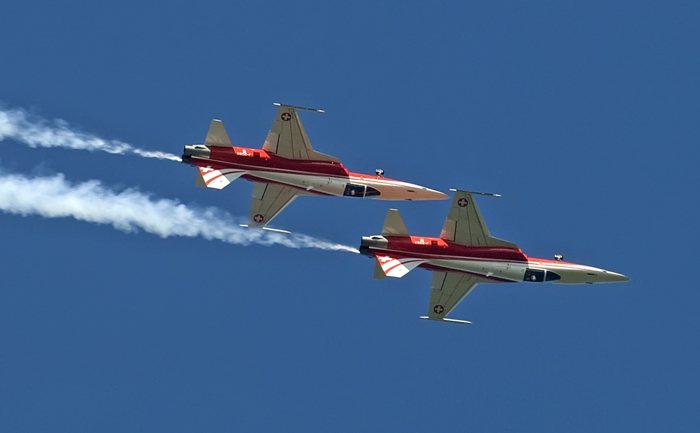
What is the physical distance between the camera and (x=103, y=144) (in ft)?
258

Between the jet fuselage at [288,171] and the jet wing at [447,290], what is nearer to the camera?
the jet fuselage at [288,171]

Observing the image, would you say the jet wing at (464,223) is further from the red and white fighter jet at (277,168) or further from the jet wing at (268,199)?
the jet wing at (268,199)

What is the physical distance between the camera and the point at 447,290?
7738 cm

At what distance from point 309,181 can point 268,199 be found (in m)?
2.42

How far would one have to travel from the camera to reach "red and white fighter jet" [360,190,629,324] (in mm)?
74750

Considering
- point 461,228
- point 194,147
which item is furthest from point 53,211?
point 461,228

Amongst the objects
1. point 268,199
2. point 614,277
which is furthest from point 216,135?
point 614,277

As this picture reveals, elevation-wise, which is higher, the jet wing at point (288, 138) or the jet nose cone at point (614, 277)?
the jet wing at point (288, 138)

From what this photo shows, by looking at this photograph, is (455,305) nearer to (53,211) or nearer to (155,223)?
(155,223)

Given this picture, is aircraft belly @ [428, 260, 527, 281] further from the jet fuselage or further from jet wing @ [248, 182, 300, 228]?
jet wing @ [248, 182, 300, 228]

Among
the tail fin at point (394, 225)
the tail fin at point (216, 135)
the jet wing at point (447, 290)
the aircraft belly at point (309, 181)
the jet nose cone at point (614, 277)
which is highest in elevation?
the tail fin at point (216, 135)

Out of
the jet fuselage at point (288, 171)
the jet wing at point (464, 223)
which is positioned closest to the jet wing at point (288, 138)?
the jet fuselage at point (288, 171)

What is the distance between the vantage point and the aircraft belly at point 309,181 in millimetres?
77000

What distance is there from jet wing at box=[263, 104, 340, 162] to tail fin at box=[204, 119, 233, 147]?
7.22 ft
